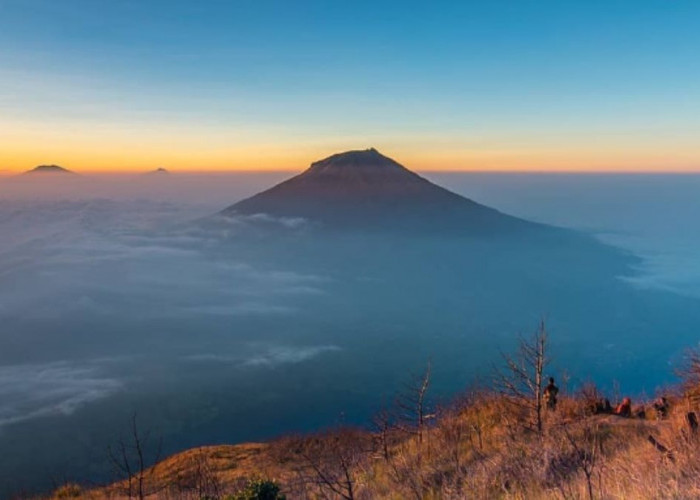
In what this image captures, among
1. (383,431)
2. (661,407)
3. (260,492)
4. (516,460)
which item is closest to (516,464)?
(516,460)

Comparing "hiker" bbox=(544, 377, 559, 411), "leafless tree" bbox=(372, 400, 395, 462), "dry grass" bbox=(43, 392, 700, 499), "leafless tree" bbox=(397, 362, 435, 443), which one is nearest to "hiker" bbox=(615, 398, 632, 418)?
"dry grass" bbox=(43, 392, 700, 499)

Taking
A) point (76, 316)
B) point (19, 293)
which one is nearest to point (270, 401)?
point (76, 316)

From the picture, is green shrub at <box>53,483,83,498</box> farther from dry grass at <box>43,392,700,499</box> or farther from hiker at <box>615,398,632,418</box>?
hiker at <box>615,398,632,418</box>

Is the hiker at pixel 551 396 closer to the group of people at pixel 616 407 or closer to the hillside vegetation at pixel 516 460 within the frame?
the group of people at pixel 616 407

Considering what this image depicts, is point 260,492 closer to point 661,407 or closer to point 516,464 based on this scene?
point 516,464

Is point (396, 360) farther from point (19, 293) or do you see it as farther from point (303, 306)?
point (19, 293)

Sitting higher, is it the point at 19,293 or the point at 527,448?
the point at 527,448

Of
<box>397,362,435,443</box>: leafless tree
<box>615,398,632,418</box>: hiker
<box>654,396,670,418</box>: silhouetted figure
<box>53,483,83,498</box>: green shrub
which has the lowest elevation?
<box>53,483,83,498</box>: green shrub
